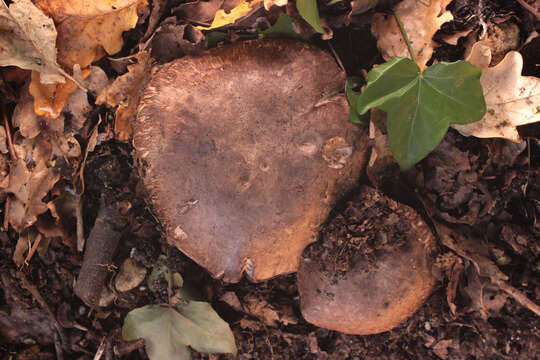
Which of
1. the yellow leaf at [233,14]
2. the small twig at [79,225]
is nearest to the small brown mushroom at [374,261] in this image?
the yellow leaf at [233,14]

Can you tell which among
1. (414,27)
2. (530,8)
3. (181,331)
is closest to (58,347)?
(181,331)

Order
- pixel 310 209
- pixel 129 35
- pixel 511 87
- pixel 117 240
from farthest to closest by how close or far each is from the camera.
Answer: pixel 117 240 < pixel 129 35 < pixel 310 209 < pixel 511 87

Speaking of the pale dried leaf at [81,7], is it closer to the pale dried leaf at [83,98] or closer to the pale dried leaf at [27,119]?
the pale dried leaf at [83,98]

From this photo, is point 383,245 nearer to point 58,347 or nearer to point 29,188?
point 29,188

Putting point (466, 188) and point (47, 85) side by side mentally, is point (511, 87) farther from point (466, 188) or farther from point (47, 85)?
point (47, 85)

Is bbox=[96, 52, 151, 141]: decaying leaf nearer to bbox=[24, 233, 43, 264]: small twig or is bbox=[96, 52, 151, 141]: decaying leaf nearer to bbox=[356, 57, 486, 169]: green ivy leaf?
bbox=[24, 233, 43, 264]: small twig

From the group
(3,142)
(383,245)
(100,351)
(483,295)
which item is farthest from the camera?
(100,351)

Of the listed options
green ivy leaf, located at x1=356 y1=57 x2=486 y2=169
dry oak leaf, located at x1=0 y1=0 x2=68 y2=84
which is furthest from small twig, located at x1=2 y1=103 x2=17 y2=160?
green ivy leaf, located at x1=356 y1=57 x2=486 y2=169

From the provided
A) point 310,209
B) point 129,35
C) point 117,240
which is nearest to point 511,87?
point 310,209
